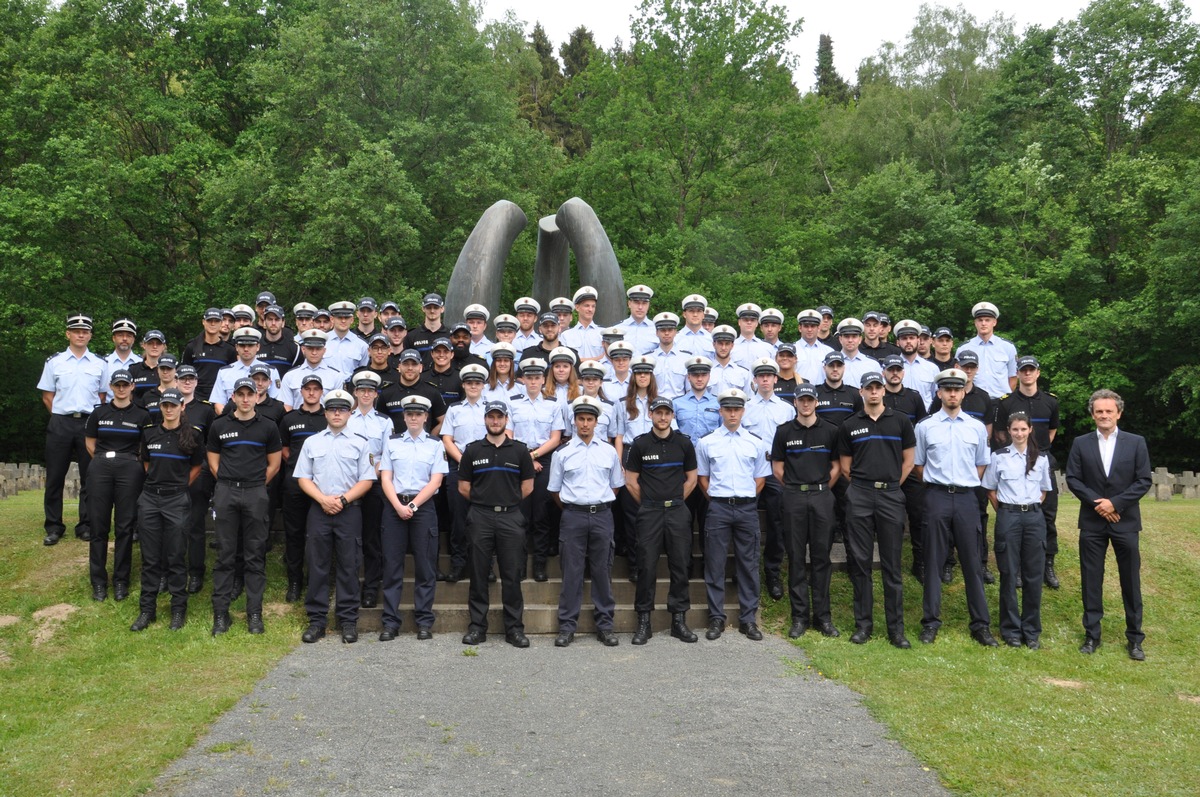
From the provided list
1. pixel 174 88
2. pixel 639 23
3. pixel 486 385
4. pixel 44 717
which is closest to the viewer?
pixel 44 717

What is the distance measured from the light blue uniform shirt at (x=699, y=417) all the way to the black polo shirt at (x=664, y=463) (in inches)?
33.2

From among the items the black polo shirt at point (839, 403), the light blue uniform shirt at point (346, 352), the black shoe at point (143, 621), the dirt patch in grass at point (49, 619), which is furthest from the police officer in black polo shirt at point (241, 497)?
the black polo shirt at point (839, 403)

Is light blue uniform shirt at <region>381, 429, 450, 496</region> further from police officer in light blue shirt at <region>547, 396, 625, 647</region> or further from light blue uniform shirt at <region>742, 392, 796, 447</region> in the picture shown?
light blue uniform shirt at <region>742, 392, 796, 447</region>

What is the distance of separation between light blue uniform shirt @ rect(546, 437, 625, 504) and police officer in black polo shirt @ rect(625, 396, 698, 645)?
0.25m

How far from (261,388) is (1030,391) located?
7316 millimetres

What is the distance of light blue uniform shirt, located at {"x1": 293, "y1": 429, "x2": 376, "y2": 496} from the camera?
8.34 meters

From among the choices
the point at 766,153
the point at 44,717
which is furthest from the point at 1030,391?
the point at 766,153

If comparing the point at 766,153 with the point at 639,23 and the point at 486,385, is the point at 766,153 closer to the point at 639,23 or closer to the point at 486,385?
the point at 639,23

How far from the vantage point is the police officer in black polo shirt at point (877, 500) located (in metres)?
8.48

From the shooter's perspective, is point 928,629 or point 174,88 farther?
point 174,88

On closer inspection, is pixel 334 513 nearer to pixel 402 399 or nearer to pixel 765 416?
pixel 402 399

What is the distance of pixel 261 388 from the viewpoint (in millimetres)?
8797

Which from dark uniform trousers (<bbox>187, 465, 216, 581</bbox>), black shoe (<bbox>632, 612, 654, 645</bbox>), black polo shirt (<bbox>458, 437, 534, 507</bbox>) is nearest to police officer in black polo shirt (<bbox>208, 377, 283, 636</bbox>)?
dark uniform trousers (<bbox>187, 465, 216, 581</bbox>)

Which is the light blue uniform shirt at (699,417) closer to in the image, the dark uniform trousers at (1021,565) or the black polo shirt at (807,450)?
the black polo shirt at (807,450)
